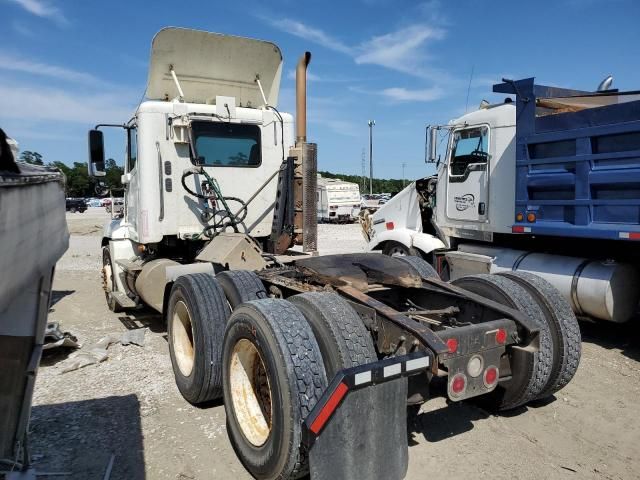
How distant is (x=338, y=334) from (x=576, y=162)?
14.0 feet

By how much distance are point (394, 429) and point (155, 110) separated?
4.88 metres

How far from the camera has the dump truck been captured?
278 cm

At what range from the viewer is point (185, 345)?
4812mm

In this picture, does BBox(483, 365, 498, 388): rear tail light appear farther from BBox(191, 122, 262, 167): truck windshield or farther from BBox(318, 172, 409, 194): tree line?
BBox(318, 172, 409, 194): tree line

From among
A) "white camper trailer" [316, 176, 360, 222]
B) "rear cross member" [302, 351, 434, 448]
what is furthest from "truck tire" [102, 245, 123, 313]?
"white camper trailer" [316, 176, 360, 222]

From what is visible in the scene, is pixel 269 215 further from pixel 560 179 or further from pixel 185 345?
pixel 560 179

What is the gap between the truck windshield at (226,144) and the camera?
636 centimetres

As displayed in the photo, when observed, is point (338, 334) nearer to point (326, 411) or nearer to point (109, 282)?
point (326, 411)

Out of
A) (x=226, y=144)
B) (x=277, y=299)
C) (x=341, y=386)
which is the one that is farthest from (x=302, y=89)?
(x=341, y=386)

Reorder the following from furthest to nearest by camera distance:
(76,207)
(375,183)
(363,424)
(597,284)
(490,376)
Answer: (375,183), (76,207), (597,284), (490,376), (363,424)

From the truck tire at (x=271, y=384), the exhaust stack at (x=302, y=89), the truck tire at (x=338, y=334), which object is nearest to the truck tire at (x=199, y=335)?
the truck tire at (x=271, y=384)

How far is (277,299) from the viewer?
344 cm

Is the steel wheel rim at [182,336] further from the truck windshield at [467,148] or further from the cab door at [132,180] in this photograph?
the truck windshield at [467,148]

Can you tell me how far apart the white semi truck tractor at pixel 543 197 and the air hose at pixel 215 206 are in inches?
113
